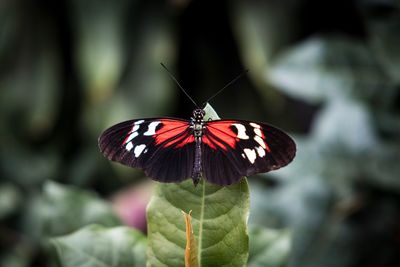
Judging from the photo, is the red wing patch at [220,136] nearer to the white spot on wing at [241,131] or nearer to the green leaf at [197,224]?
the white spot on wing at [241,131]

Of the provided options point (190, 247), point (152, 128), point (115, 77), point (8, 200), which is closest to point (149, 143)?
point (152, 128)

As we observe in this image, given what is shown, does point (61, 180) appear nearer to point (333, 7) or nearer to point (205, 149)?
point (333, 7)

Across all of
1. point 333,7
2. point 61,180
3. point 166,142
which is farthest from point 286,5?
point 166,142

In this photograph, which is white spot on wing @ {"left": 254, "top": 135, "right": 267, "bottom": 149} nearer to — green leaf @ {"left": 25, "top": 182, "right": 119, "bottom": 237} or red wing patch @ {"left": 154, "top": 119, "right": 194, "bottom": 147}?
red wing patch @ {"left": 154, "top": 119, "right": 194, "bottom": 147}

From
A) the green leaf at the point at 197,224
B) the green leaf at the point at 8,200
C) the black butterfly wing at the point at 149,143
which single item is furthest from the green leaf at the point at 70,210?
the green leaf at the point at 8,200

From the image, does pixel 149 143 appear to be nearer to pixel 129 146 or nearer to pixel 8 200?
pixel 129 146
